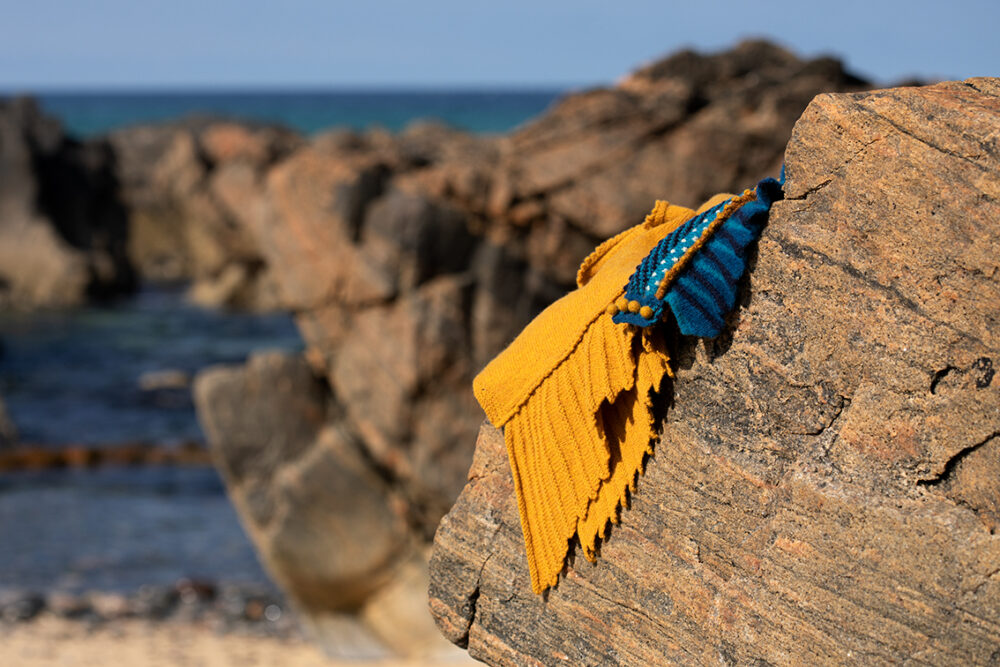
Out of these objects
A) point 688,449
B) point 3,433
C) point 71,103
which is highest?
point 688,449

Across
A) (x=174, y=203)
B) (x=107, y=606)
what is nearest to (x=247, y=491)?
(x=107, y=606)

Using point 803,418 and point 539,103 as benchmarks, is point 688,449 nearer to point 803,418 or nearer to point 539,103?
point 803,418

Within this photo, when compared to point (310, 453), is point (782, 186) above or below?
above

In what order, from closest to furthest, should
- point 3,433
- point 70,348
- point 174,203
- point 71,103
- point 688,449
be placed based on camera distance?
point 688,449 < point 3,433 < point 70,348 < point 174,203 < point 71,103

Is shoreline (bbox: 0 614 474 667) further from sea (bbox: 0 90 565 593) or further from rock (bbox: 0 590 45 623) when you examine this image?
sea (bbox: 0 90 565 593)

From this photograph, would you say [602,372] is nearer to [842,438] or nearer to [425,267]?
[842,438]

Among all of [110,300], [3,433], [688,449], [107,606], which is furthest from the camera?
[110,300]

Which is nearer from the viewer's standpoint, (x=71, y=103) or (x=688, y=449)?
(x=688, y=449)

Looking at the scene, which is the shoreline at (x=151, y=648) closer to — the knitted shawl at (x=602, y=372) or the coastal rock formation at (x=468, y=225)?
the coastal rock formation at (x=468, y=225)
